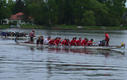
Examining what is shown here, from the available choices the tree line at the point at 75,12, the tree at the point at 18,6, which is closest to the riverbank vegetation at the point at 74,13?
the tree line at the point at 75,12

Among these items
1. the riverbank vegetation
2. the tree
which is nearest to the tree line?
the riverbank vegetation

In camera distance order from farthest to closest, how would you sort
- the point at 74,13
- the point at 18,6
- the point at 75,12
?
the point at 18,6 < the point at 74,13 < the point at 75,12

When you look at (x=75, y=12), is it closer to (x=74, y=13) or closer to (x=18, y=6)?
(x=74, y=13)

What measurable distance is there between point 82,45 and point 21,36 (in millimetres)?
21327

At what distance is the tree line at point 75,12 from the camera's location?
11875 cm

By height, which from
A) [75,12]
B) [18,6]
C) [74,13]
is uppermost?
[18,6]

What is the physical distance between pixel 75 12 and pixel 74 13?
98 cm

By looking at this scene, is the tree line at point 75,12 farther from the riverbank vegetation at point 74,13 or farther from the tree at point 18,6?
the tree at point 18,6

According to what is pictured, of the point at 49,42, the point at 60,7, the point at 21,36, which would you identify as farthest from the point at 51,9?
the point at 49,42

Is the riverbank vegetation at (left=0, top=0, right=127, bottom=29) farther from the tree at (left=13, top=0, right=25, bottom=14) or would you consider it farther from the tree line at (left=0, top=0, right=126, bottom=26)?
the tree at (left=13, top=0, right=25, bottom=14)

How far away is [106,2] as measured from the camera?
5089 inches

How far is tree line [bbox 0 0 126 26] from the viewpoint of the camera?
11875 cm

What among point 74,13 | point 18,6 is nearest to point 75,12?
point 74,13

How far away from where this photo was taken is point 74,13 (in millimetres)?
122062
